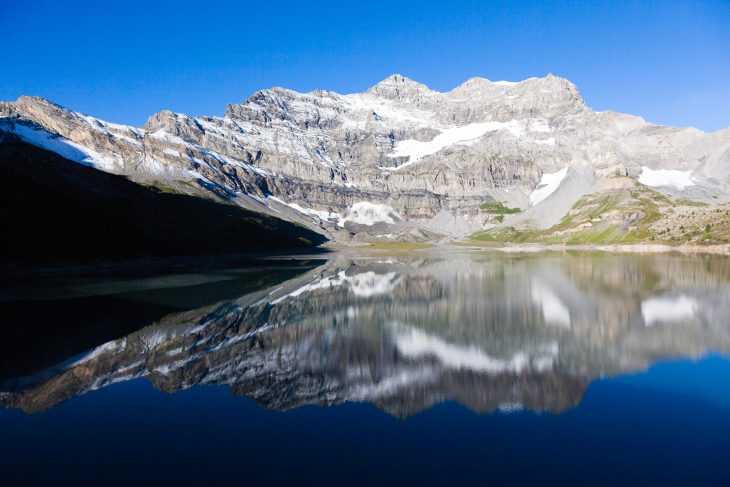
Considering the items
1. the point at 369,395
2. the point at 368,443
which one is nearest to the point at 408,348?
the point at 369,395

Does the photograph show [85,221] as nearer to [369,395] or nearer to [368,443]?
[369,395]

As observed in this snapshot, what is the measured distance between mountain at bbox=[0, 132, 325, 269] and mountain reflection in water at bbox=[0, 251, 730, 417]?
6338cm

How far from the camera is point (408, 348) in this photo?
32.9m

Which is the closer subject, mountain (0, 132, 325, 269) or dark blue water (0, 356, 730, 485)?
dark blue water (0, 356, 730, 485)

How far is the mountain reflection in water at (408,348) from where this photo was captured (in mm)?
23266

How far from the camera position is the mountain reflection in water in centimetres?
2327

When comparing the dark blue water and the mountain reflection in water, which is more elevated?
the dark blue water

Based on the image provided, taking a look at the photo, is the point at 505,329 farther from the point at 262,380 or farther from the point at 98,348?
the point at 98,348

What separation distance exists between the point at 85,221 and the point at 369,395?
4280 inches

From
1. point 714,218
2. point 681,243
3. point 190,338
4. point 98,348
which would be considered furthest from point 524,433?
point 714,218

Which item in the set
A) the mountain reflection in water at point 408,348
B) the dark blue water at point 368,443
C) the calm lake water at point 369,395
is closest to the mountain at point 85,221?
the calm lake water at point 369,395

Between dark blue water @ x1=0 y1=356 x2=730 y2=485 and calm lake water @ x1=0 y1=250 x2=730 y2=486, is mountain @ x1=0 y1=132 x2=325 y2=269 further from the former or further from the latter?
dark blue water @ x1=0 y1=356 x2=730 y2=485

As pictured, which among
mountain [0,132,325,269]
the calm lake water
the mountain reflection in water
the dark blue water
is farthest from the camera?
mountain [0,132,325,269]

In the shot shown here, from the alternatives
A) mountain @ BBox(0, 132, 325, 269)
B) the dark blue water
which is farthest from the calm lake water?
mountain @ BBox(0, 132, 325, 269)
